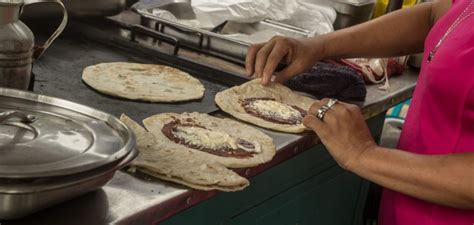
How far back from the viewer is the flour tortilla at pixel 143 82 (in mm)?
2041

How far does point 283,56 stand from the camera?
7.06 ft

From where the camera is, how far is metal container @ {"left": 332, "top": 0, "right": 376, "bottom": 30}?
296cm

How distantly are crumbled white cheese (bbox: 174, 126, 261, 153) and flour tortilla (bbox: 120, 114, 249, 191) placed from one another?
0.27ft

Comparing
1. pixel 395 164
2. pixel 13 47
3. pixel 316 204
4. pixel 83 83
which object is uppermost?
pixel 13 47

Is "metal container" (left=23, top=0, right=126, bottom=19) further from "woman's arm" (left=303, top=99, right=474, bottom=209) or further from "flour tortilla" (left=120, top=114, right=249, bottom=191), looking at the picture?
"woman's arm" (left=303, top=99, right=474, bottom=209)

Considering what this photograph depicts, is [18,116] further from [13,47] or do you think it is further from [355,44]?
[355,44]

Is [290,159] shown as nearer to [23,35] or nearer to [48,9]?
[23,35]

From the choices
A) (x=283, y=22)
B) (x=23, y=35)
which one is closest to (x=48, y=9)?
(x=23, y=35)

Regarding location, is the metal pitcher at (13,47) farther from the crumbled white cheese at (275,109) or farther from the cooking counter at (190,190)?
the crumbled white cheese at (275,109)

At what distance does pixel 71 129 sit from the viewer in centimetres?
141

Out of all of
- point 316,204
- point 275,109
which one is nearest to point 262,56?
point 275,109

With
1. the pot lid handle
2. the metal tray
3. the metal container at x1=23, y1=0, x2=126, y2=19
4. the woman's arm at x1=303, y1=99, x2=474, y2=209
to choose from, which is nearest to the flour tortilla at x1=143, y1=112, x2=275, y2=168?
the woman's arm at x1=303, y1=99, x2=474, y2=209

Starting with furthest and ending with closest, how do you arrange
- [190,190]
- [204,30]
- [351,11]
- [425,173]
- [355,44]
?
1. [351,11]
2. [204,30]
3. [355,44]
4. [425,173]
5. [190,190]

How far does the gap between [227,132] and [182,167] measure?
0.32m
